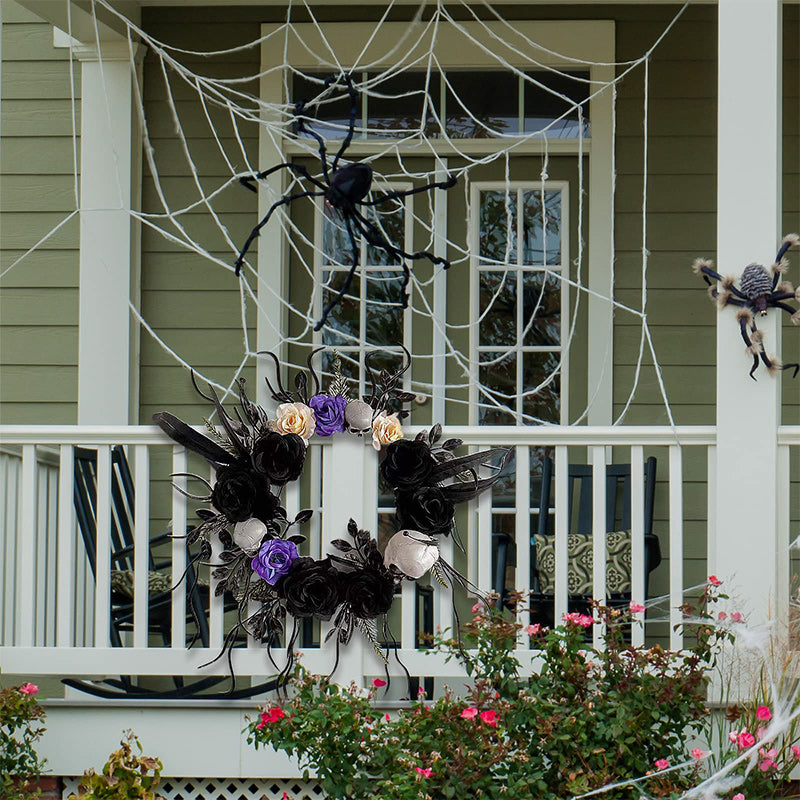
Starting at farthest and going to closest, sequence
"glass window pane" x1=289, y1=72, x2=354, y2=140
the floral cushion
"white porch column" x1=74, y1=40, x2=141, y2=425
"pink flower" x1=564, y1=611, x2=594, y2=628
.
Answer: "glass window pane" x1=289, y1=72, x2=354, y2=140 < "white porch column" x1=74, y1=40, x2=141, y2=425 < the floral cushion < "pink flower" x1=564, y1=611, x2=594, y2=628

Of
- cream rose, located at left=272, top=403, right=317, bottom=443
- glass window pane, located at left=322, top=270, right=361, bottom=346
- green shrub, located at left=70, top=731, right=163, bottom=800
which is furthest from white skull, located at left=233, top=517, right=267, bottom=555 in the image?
glass window pane, located at left=322, top=270, right=361, bottom=346

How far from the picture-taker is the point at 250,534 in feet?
11.4

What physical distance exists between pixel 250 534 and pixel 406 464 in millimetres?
535

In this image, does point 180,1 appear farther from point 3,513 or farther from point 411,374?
point 3,513

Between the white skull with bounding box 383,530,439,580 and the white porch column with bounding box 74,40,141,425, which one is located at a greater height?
the white porch column with bounding box 74,40,141,425

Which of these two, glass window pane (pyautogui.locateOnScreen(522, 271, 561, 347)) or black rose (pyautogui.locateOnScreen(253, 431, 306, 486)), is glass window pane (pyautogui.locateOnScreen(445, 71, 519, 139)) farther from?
black rose (pyautogui.locateOnScreen(253, 431, 306, 486))

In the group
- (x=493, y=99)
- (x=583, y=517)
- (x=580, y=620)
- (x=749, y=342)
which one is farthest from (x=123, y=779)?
(x=493, y=99)

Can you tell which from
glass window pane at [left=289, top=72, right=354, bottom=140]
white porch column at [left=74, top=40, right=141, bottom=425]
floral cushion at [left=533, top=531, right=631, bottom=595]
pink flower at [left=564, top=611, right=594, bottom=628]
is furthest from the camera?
glass window pane at [left=289, top=72, right=354, bottom=140]

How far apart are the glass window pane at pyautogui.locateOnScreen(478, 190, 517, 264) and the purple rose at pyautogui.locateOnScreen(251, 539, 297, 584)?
2010 mm

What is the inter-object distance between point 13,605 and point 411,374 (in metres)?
1.97

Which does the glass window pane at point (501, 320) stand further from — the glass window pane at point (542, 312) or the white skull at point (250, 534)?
the white skull at point (250, 534)

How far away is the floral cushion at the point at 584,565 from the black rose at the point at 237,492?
139 cm

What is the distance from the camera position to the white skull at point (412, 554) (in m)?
3.48

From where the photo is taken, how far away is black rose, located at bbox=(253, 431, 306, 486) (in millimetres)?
3479
